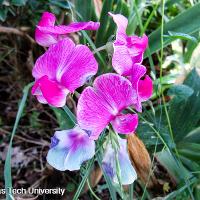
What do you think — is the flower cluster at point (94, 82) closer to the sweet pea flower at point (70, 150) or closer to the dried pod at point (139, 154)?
the sweet pea flower at point (70, 150)

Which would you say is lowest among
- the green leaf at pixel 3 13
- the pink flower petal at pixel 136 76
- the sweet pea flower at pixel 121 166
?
the sweet pea flower at pixel 121 166

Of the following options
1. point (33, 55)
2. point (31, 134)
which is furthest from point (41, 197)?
point (33, 55)

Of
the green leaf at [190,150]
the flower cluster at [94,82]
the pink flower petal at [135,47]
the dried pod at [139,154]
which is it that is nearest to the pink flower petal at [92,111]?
the flower cluster at [94,82]

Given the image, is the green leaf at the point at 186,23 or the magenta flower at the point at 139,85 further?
the green leaf at the point at 186,23

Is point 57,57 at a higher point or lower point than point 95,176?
higher

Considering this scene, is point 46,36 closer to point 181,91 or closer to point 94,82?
point 94,82

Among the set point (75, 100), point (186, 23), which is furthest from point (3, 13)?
point (186, 23)

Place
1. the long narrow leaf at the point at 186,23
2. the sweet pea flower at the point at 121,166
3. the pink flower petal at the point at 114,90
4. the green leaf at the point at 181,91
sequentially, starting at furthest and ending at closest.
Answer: the long narrow leaf at the point at 186,23, the green leaf at the point at 181,91, the sweet pea flower at the point at 121,166, the pink flower petal at the point at 114,90
